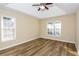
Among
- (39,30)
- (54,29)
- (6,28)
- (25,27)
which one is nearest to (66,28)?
(54,29)

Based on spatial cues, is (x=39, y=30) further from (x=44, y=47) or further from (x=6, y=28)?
(x=6, y=28)

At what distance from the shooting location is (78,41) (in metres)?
1.02

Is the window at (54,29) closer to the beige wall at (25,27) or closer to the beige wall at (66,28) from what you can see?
the beige wall at (66,28)

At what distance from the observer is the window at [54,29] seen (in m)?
1.14

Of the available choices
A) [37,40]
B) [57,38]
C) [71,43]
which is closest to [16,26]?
[37,40]

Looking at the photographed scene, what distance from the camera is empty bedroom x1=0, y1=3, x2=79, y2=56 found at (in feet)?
3.47

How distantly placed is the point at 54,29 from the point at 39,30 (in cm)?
25

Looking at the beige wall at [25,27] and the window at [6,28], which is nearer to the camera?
the window at [6,28]

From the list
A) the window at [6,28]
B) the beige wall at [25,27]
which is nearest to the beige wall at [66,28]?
the beige wall at [25,27]

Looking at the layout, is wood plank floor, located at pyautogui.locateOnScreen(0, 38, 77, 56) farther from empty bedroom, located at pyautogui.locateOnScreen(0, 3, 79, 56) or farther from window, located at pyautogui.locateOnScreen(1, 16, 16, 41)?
window, located at pyautogui.locateOnScreen(1, 16, 16, 41)

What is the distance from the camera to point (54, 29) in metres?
1.14

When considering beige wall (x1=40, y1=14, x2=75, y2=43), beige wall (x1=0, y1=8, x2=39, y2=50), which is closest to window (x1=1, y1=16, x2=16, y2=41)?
beige wall (x1=0, y1=8, x2=39, y2=50)

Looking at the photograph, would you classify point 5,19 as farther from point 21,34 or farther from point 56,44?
point 56,44

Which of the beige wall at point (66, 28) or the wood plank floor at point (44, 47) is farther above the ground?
the beige wall at point (66, 28)
